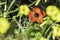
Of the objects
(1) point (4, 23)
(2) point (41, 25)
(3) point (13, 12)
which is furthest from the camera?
(3) point (13, 12)

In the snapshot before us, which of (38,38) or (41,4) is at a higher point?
(41,4)

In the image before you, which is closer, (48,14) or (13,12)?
(48,14)

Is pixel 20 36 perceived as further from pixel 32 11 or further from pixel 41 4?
pixel 41 4

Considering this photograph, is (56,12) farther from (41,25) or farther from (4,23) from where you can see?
(4,23)

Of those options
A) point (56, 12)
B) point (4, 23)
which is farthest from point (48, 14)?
point (4, 23)

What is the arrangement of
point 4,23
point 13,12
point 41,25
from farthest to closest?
1. point 13,12
2. point 41,25
3. point 4,23

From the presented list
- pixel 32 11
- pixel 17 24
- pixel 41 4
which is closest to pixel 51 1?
pixel 41 4
